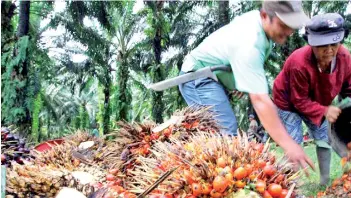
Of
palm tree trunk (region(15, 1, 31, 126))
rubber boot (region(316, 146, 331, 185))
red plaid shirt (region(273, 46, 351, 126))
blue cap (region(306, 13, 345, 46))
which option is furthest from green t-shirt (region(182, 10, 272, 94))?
palm tree trunk (region(15, 1, 31, 126))

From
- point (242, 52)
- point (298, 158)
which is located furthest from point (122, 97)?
point (298, 158)

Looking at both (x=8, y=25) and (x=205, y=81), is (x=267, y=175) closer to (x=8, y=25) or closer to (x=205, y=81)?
(x=205, y=81)

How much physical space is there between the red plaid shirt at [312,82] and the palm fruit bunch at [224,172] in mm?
2149

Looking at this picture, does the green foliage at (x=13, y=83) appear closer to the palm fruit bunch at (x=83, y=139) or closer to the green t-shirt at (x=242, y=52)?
the palm fruit bunch at (x=83, y=139)

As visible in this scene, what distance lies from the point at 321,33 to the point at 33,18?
1562cm

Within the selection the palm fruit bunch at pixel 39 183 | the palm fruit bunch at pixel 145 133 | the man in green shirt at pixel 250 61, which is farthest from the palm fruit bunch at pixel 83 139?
the palm fruit bunch at pixel 39 183

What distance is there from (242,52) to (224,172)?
43.8 inches

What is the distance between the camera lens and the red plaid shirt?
4496mm

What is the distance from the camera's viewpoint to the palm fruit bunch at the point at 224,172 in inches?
87.3

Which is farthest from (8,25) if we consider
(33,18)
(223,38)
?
(223,38)

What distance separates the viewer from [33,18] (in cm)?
1841

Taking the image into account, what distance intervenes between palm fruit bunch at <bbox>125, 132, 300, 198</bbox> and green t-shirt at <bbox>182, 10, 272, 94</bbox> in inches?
26.5

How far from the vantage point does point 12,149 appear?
361 cm

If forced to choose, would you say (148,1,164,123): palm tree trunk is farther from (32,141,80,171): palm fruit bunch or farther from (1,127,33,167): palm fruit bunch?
(32,141,80,171): palm fruit bunch
